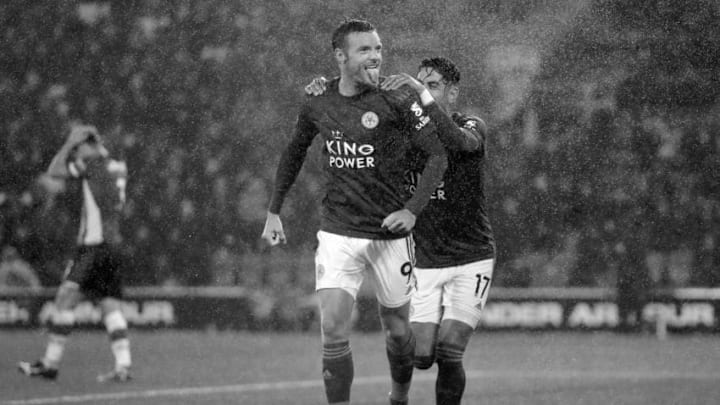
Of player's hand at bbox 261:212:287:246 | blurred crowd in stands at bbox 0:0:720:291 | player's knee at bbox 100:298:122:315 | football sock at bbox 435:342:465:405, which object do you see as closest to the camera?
player's hand at bbox 261:212:287:246

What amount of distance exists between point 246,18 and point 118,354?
776 centimetres

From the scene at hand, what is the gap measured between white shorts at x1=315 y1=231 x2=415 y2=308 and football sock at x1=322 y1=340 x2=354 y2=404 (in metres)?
0.31

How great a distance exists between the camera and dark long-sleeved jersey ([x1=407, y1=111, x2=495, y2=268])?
6535mm

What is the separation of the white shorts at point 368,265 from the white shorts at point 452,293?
439 millimetres

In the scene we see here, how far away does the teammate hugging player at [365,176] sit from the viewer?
589cm

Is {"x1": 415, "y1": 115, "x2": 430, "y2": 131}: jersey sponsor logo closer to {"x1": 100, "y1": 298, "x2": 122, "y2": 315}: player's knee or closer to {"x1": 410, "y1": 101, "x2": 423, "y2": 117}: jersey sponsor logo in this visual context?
{"x1": 410, "y1": 101, "x2": 423, "y2": 117}: jersey sponsor logo

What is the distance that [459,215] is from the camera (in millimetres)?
6547

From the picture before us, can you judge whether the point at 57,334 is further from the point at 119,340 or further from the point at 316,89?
the point at 316,89

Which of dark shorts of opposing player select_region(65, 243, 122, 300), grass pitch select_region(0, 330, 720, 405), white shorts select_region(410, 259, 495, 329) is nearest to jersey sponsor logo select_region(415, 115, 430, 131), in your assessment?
white shorts select_region(410, 259, 495, 329)

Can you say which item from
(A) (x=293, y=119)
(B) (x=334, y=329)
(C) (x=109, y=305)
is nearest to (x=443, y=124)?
(B) (x=334, y=329)

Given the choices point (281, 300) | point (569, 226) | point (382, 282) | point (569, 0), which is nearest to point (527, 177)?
point (569, 226)

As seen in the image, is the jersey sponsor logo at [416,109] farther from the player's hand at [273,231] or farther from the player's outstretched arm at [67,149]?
the player's outstretched arm at [67,149]

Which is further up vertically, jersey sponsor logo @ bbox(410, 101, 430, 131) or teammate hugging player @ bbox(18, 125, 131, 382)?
jersey sponsor logo @ bbox(410, 101, 430, 131)

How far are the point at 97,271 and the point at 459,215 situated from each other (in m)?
3.73
